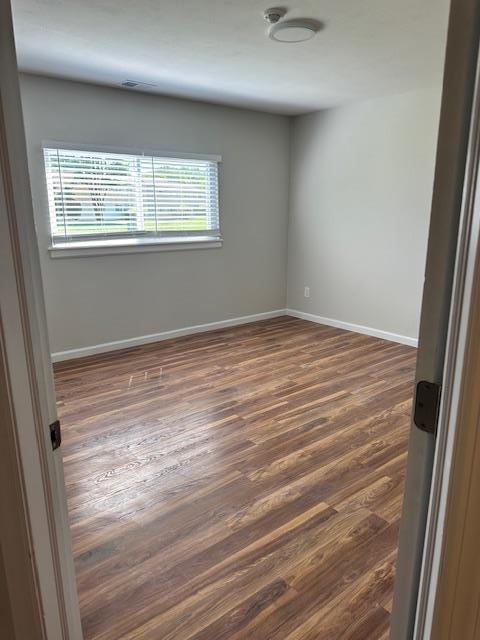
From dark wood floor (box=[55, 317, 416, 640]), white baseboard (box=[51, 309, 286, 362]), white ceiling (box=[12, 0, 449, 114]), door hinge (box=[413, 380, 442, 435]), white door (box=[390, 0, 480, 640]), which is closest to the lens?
white door (box=[390, 0, 480, 640])

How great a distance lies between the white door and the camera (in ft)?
2.02

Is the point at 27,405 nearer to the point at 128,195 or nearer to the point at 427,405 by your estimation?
the point at 427,405

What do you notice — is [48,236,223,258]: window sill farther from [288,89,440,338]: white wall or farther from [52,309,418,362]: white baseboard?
[288,89,440,338]: white wall

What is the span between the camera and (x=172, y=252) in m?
4.60

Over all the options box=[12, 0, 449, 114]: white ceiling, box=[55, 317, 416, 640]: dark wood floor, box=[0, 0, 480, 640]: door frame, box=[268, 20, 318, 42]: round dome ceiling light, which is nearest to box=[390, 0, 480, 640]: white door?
box=[0, 0, 480, 640]: door frame

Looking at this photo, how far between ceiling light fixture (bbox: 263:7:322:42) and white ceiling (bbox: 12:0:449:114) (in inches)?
2.3

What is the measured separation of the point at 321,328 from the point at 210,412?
2.48 meters

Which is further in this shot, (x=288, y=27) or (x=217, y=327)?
(x=217, y=327)

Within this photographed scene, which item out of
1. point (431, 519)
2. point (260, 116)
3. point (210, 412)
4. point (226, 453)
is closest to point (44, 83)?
point (260, 116)

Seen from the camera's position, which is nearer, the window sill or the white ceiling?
the white ceiling

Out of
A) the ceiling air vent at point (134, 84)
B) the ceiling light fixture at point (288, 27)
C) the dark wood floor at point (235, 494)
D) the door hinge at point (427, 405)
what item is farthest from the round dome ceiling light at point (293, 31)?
the door hinge at point (427, 405)

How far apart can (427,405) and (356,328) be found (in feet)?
14.4

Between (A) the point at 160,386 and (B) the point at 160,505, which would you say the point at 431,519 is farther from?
(A) the point at 160,386

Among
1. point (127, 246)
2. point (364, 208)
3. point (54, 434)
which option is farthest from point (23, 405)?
point (364, 208)
